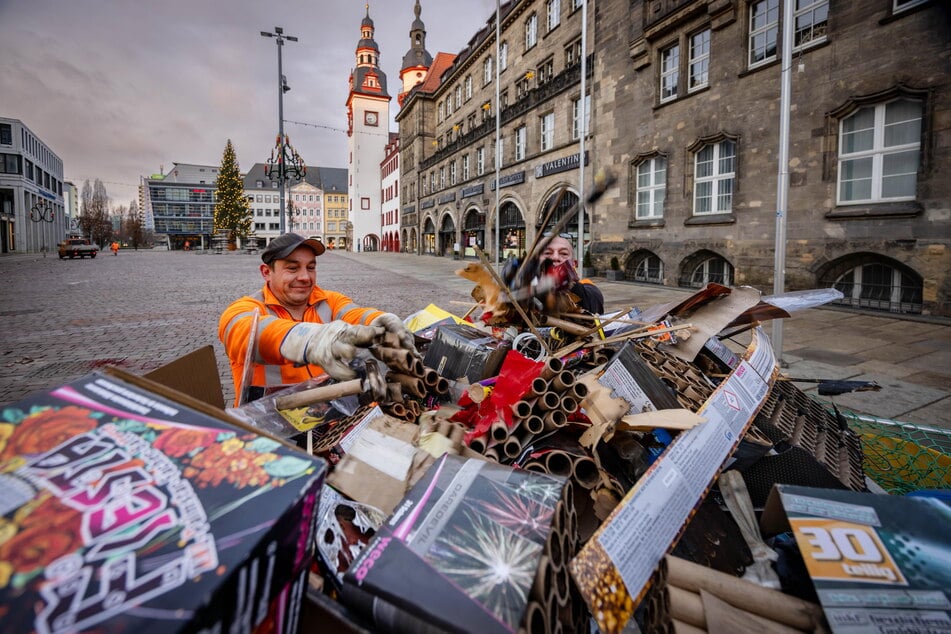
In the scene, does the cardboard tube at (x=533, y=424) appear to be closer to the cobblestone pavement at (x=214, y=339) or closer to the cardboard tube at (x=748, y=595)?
the cardboard tube at (x=748, y=595)

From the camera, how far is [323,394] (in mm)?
1844

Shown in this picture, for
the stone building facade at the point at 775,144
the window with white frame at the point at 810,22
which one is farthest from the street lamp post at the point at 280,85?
the window with white frame at the point at 810,22

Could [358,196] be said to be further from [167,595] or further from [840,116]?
[167,595]

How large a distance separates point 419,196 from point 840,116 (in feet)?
121

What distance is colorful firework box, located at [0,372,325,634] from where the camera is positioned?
2.30ft

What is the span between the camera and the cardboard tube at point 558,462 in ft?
5.16

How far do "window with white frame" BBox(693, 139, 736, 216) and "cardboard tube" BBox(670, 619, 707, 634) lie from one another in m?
13.5

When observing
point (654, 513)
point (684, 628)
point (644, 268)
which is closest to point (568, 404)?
point (654, 513)

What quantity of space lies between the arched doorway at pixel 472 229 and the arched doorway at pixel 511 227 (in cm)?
243

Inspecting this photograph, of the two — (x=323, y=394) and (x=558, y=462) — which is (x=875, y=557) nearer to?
(x=558, y=462)

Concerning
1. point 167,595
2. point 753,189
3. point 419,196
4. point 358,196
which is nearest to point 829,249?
point 753,189

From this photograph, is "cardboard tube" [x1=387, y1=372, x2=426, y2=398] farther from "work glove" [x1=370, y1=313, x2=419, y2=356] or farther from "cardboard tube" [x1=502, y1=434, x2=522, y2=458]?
"cardboard tube" [x1=502, y1=434, x2=522, y2=458]

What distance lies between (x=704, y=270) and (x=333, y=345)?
13991 mm

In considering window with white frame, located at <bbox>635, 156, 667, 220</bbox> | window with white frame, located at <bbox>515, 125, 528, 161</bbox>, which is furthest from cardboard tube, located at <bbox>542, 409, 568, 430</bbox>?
window with white frame, located at <bbox>515, 125, 528, 161</bbox>
